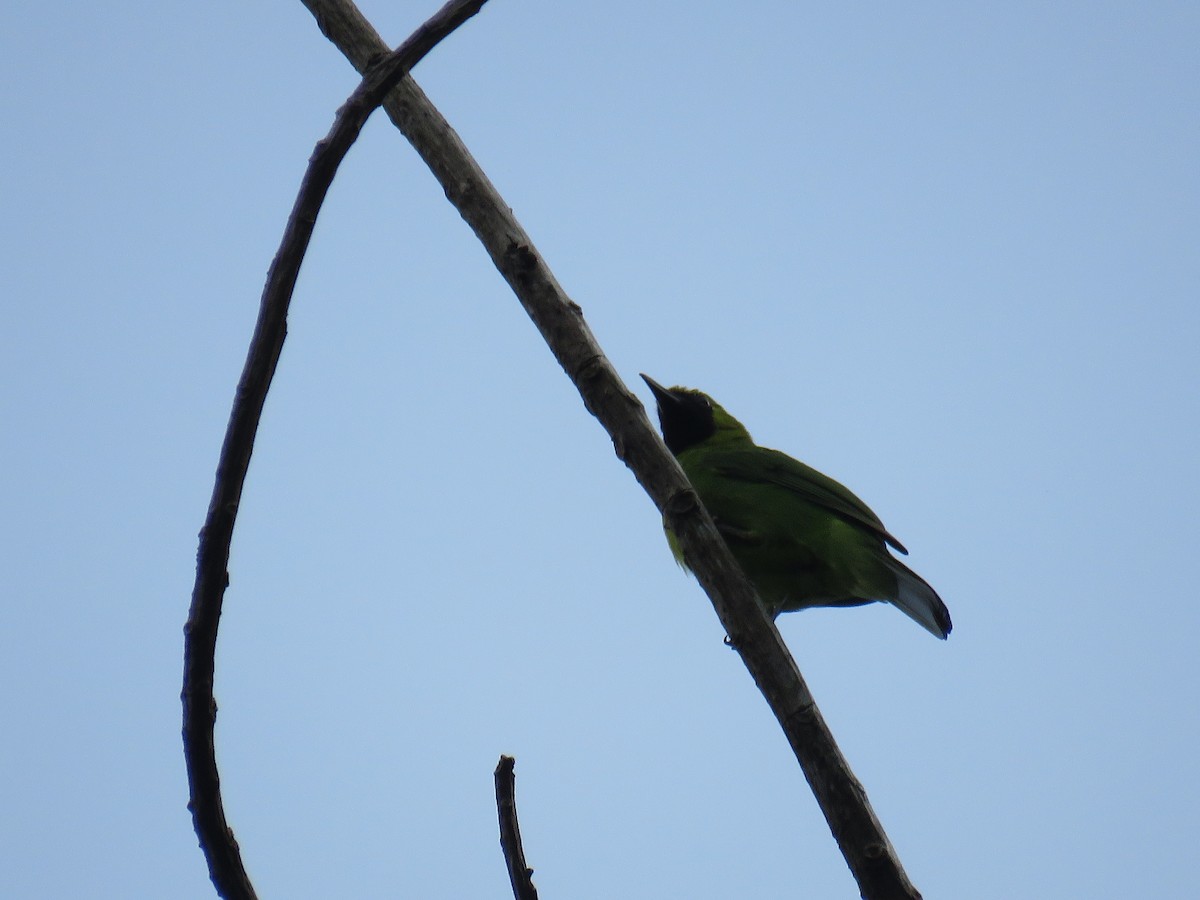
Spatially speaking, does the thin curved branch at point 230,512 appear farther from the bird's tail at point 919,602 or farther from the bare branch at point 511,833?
the bird's tail at point 919,602

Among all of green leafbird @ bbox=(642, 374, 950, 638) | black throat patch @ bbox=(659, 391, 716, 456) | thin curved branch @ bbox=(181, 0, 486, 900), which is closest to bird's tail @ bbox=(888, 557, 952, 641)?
green leafbird @ bbox=(642, 374, 950, 638)

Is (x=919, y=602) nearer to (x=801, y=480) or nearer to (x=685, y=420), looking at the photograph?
(x=801, y=480)

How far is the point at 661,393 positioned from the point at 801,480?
117 centimetres

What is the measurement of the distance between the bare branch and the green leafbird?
8.50 ft

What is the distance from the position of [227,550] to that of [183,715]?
11.8 inches

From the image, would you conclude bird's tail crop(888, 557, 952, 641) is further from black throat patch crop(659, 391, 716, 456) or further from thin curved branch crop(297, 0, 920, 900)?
thin curved branch crop(297, 0, 920, 900)

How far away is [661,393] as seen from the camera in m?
6.09

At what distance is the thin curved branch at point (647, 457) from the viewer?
241 centimetres

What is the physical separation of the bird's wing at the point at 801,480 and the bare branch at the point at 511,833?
A: 126 inches

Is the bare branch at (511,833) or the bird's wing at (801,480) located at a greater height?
the bird's wing at (801,480)

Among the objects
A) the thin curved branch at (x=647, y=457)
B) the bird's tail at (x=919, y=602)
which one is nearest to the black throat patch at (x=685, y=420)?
the bird's tail at (x=919, y=602)

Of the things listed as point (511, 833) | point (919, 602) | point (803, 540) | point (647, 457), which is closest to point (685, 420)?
point (803, 540)

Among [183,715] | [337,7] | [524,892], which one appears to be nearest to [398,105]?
[337,7]

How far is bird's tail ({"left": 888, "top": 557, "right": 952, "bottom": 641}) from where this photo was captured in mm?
4781
